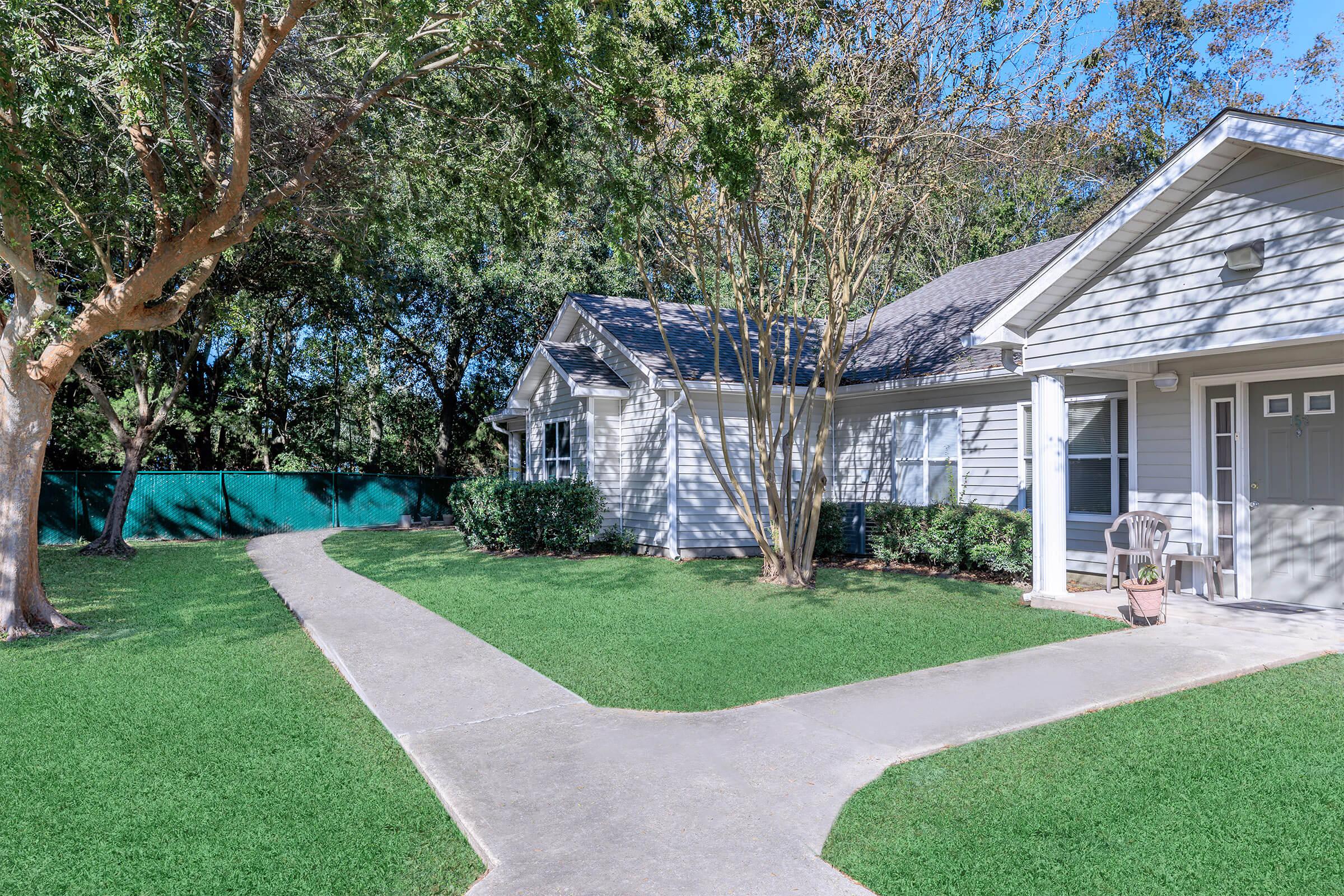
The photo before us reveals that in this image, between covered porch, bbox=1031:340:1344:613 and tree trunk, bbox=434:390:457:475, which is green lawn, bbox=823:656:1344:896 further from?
tree trunk, bbox=434:390:457:475

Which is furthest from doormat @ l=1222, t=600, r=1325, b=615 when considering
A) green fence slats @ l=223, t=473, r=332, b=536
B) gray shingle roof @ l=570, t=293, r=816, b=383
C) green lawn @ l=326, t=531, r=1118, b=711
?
green fence slats @ l=223, t=473, r=332, b=536

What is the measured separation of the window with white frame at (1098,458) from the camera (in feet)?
33.8

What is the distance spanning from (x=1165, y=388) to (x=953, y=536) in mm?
3822

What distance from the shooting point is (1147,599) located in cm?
794

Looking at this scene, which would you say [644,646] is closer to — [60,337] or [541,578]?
[541,578]

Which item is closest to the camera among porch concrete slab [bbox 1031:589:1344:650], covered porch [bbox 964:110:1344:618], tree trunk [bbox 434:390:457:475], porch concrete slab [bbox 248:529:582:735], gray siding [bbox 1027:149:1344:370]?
porch concrete slab [bbox 248:529:582:735]

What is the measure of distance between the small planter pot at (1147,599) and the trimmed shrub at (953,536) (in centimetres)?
307

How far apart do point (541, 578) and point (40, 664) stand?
605cm

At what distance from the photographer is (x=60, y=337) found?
905cm

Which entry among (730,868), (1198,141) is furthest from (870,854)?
(1198,141)

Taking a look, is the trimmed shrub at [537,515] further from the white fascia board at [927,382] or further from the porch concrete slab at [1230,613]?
the porch concrete slab at [1230,613]

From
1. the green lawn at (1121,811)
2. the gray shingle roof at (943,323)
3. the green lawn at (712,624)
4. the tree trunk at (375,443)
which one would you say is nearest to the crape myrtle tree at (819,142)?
the green lawn at (712,624)

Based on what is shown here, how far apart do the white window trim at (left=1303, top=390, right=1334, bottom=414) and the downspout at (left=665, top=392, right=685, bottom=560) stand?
8659mm

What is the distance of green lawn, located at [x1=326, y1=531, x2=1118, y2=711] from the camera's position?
21.6ft
